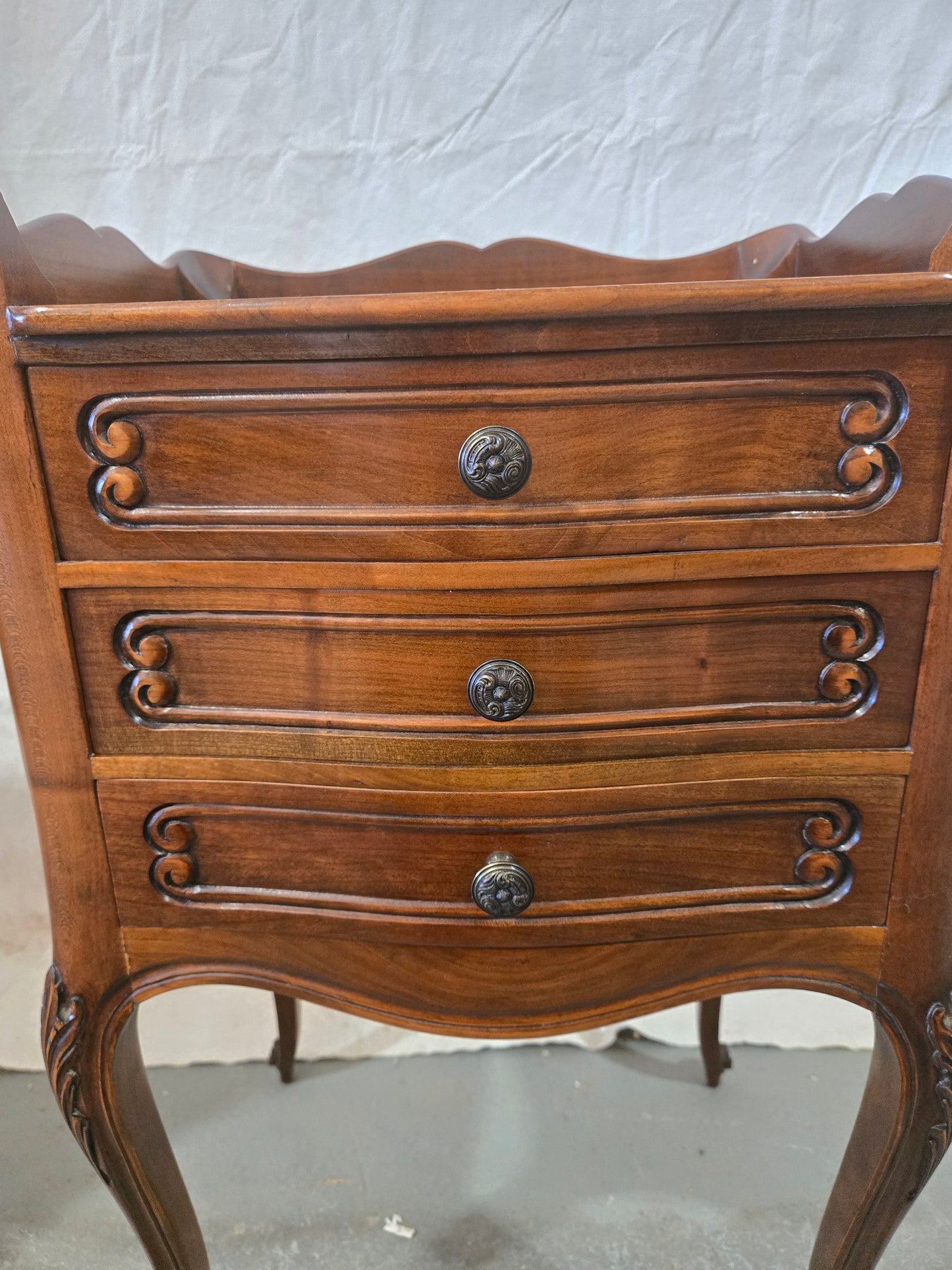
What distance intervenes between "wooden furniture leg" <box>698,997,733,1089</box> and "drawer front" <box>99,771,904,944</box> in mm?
520

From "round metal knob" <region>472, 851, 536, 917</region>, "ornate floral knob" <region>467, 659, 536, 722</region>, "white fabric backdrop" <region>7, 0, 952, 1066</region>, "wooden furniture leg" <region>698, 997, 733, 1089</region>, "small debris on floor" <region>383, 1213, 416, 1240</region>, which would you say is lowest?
"small debris on floor" <region>383, 1213, 416, 1240</region>

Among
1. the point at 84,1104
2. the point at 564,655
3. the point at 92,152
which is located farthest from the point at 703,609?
the point at 92,152

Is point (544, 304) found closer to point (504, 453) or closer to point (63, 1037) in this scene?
point (504, 453)

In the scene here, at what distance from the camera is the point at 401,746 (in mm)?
576

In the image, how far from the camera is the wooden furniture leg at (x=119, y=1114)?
0.62m

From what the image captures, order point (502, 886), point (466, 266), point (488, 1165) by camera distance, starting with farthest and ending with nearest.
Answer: point (488, 1165)
point (466, 266)
point (502, 886)

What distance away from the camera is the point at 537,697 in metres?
0.57

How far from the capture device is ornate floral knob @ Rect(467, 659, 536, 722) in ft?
1.81

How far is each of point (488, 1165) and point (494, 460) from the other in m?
0.86

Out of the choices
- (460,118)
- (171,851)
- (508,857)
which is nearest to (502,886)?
(508,857)

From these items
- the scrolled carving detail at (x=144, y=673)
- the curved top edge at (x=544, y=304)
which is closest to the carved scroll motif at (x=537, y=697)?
the scrolled carving detail at (x=144, y=673)

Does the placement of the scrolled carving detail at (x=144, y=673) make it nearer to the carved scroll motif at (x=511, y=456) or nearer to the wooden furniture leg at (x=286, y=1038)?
the carved scroll motif at (x=511, y=456)

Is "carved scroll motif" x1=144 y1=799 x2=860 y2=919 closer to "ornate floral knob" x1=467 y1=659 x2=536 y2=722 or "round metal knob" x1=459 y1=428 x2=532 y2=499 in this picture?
"ornate floral knob" x1=467 y1=659 x2=536 y2=722

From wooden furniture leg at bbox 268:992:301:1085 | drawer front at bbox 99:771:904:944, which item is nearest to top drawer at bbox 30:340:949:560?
drawer front at bbox 99:771:904:944
